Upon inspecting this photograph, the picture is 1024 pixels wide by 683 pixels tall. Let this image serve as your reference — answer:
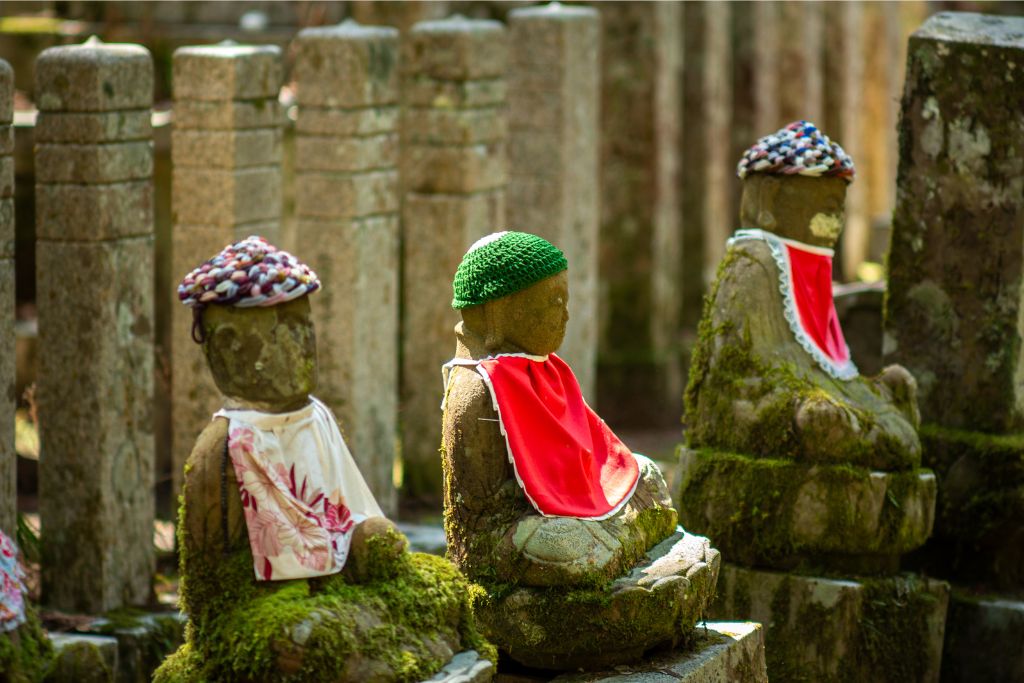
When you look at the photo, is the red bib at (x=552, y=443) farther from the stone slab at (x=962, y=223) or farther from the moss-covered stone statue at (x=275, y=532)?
the stone slab at (x=962, y=223)

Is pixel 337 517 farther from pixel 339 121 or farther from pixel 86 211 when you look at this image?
pixel 339 121

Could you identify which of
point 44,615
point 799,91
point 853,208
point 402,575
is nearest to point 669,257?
point 799,91

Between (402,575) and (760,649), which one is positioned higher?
(402,575)

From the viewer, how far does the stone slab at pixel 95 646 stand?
5.91 metres

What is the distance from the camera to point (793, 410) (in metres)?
6.38

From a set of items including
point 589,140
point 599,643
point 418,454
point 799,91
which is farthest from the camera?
point 799,91

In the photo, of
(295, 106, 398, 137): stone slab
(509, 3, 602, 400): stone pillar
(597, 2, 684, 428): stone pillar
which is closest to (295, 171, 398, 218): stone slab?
(295, 106, 398, 137): stone slab

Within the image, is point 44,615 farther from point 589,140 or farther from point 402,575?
point 589,140

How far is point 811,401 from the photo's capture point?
6.34m

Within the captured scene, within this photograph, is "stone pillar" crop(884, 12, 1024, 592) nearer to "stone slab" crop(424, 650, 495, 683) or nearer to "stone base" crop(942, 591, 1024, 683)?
"stone base" crop(942, 591, 1024, 683)

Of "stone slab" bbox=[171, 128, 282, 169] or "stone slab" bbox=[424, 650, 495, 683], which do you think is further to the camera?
"stone slab" bbox=[171, 128, 282, 169]

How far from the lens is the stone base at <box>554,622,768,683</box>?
208 inches

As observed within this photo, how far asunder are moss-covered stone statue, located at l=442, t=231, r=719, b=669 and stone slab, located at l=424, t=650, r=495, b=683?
1.14 feet

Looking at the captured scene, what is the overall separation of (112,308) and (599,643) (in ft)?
8.17
